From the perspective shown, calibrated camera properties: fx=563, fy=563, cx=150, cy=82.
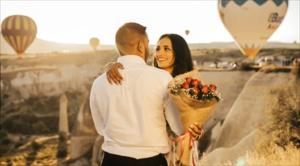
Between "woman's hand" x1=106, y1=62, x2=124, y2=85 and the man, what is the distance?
2 centimetres

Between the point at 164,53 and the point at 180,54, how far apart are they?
106 mm

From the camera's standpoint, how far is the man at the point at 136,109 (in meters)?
2.90

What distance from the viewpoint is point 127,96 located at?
2.94 metres

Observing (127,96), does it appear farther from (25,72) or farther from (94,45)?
(25,72)

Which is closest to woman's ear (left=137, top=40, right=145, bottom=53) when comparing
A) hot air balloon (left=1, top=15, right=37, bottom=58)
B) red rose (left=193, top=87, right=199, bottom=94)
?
red rose (left=193, top=87, right=199, bottom=94)

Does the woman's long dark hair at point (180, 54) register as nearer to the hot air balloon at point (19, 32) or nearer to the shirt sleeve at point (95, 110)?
the shirt sleeve at point (95, 110)

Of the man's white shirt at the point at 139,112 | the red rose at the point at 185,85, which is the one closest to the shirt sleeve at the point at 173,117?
the man's white shirt at the point at 139,112

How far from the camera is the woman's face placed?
12.1 feet

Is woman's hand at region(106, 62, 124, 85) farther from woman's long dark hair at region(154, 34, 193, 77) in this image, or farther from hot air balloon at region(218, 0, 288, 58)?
hot air balloon at region(218, 0, 288, 58)

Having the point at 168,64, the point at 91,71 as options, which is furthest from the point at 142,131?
the point at 91,71

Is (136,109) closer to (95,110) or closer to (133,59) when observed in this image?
(133,59)

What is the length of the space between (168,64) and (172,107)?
2.78ft

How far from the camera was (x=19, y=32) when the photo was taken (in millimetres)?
31297

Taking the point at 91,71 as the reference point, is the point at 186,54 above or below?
above
